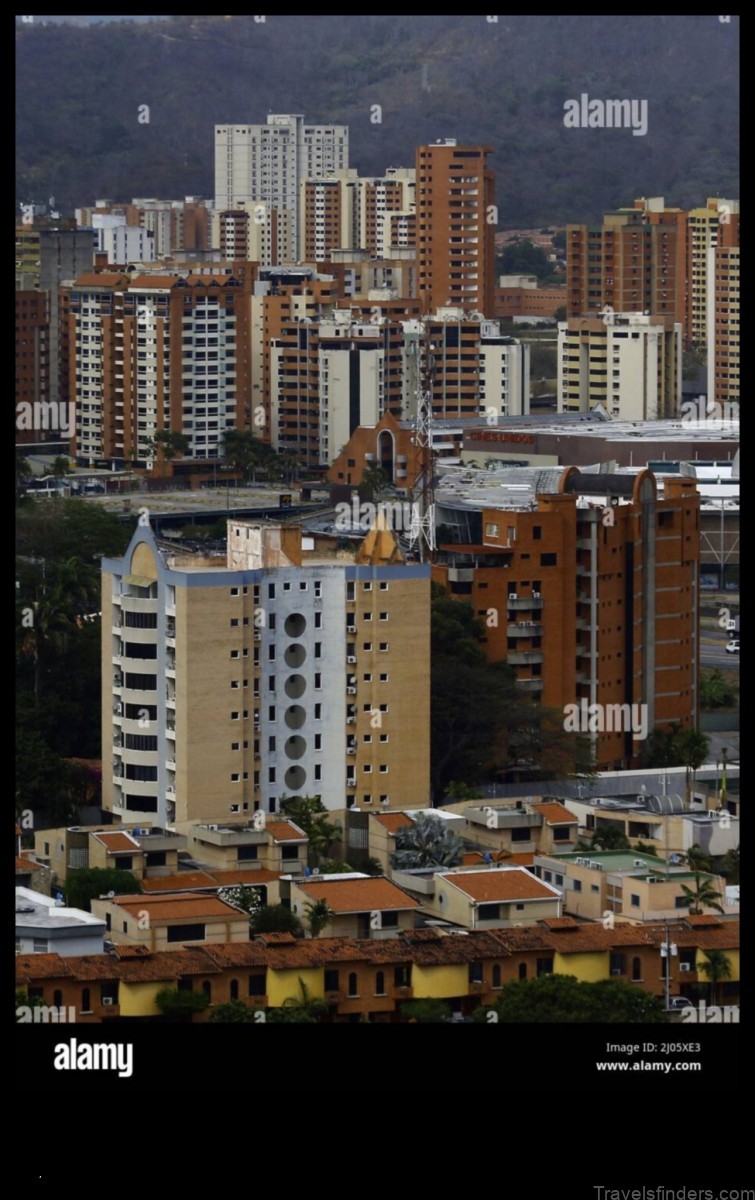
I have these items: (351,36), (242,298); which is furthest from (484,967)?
(351,36)

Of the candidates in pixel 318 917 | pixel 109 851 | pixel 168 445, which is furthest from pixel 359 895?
pixel 168 445

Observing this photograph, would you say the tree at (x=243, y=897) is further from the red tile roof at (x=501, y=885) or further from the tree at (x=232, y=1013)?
the tree at (x=232, y=1013)

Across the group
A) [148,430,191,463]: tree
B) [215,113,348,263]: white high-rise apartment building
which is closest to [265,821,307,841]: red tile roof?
[148,430,191,463]: tree

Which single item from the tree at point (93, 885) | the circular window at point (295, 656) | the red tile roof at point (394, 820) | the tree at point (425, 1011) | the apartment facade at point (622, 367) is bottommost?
the tree at point (425, 1011)

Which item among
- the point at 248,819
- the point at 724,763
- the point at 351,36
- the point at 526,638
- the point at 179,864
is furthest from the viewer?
the point at 351,36

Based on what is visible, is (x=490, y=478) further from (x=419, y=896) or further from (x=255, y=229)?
(x=255, y=229)

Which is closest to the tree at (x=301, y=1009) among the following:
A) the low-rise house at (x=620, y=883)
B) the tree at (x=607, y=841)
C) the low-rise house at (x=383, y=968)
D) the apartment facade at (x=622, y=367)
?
the low-rise house at (x=383, y=968)
